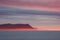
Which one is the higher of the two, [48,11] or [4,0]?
[4,0]

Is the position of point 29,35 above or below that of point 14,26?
below

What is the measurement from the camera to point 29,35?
2.08m

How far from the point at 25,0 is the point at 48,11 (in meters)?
0.34

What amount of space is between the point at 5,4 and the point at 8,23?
0.24 metres

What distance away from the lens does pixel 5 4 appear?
6.62 feet

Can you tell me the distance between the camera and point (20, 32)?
2.10 metres

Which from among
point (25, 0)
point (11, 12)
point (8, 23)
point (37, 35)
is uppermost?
point (25, 0)

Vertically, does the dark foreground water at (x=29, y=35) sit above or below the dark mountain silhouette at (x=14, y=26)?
below

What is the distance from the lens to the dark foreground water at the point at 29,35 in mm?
2024

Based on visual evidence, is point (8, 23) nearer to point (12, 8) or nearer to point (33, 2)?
point (12, 8)

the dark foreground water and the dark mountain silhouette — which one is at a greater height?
the dark mountain silhouette

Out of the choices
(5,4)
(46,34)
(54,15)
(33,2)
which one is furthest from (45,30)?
(5,4)

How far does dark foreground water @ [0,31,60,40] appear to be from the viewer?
2.02 meters

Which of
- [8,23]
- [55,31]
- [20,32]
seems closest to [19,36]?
[20,32]
